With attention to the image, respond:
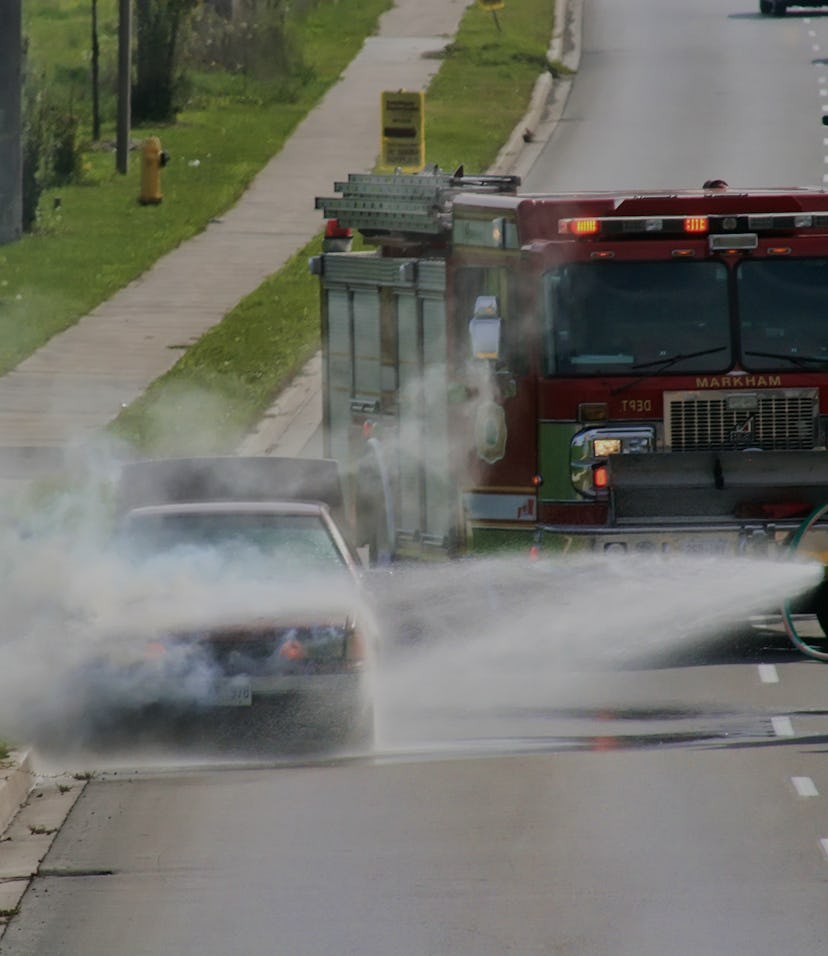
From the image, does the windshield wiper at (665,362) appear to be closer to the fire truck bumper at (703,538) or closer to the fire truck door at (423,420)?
the fire truck bumper at (703,538)

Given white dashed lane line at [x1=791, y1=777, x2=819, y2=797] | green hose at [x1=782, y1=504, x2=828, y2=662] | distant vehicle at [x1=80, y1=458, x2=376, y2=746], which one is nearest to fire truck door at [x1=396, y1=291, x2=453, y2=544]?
green hose at [x1=782, y1=504, x2=828, y2=662]

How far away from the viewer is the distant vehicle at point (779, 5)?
213 ft

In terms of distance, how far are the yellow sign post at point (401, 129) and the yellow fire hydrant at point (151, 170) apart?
506 centimetres

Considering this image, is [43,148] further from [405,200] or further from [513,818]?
[513,818]

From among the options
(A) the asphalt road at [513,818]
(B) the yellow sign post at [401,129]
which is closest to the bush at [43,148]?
(B) the yellow sign post at [401,129]

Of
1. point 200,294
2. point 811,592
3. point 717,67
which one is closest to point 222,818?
point 811,592

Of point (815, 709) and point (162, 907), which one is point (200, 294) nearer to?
point (815, 709)

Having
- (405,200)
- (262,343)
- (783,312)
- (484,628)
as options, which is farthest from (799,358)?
(262,343)

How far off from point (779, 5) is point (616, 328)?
49.9 meters

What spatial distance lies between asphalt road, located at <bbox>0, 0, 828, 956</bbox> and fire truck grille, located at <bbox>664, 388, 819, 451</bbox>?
93 centimetres

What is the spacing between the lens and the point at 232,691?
1328 centimetres

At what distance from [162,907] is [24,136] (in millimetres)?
29889

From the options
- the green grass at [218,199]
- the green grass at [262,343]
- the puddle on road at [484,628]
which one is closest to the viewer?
the puddle on road at [484,628]

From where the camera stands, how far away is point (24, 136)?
128 ft
